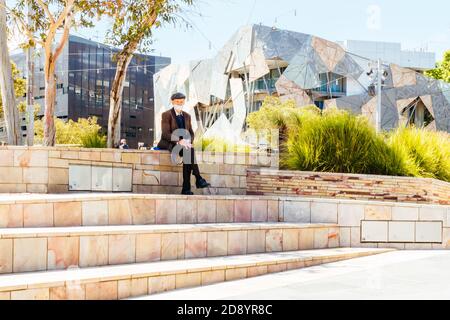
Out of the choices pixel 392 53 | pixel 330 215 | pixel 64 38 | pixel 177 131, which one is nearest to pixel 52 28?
pixel 64 38

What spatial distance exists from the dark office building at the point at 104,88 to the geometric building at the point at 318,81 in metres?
31.1

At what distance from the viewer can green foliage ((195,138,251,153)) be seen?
10.7 metres

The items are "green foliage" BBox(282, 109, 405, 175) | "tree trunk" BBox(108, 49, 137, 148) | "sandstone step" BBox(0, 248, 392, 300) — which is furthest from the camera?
"tree trunk" BBox(108, 49, 137, 148)

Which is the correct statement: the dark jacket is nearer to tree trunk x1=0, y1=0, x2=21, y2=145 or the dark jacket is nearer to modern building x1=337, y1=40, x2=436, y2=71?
tree trunk x1=0, y1=0, x2=21, y2=145

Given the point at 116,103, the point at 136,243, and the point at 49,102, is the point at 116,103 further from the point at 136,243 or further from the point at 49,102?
the point at 136,243

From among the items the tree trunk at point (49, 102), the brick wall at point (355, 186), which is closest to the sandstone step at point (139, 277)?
the brick wall at point (355, 186)

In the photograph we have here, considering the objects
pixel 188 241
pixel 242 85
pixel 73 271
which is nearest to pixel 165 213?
pixel 188 241

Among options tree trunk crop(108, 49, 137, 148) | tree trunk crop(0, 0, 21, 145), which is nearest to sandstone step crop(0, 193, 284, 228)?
tree trunk crop(0, 0, 21, 145)

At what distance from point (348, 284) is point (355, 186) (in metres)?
4.00

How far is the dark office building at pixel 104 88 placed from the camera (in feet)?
244

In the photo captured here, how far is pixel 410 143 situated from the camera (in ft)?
34.6

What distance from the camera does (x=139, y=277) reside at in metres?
5.44

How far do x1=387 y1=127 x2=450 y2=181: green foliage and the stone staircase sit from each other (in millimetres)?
2644

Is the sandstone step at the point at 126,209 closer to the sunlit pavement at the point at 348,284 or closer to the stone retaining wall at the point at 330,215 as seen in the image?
the stone retaining wall at the point at 330,215
